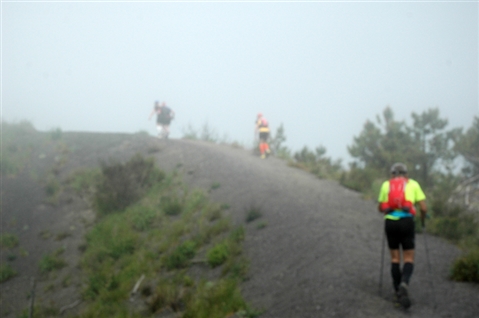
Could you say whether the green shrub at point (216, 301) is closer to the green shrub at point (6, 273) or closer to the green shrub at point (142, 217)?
the green shrub at point (142, 217)

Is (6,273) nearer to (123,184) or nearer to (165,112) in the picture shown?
(123,184)

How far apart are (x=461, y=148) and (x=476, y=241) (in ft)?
34.1

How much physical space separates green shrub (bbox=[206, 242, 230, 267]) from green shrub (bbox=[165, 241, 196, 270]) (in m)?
0.71

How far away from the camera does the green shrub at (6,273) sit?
1257 centimetres

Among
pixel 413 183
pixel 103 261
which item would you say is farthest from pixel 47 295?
pixel 413 183

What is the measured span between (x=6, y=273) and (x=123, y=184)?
4.65 meters

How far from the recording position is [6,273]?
12.7m

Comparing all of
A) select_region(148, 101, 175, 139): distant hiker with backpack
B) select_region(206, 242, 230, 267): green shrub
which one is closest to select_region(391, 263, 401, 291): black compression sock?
select_region(206, 242, 230, 267): green shrub

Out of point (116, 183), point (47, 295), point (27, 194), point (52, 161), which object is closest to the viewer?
point (47, 295)

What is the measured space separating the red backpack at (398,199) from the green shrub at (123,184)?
10657 millimetres

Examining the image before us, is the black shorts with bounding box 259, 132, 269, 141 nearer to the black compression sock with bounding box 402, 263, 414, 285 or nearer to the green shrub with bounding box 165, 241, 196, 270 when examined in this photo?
the green shrub with bounding box 165, 241, 196, 270

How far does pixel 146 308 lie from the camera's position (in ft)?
28.0

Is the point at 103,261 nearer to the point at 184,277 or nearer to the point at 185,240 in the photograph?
the point at 185,240

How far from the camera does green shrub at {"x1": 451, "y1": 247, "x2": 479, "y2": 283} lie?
24.0ft
